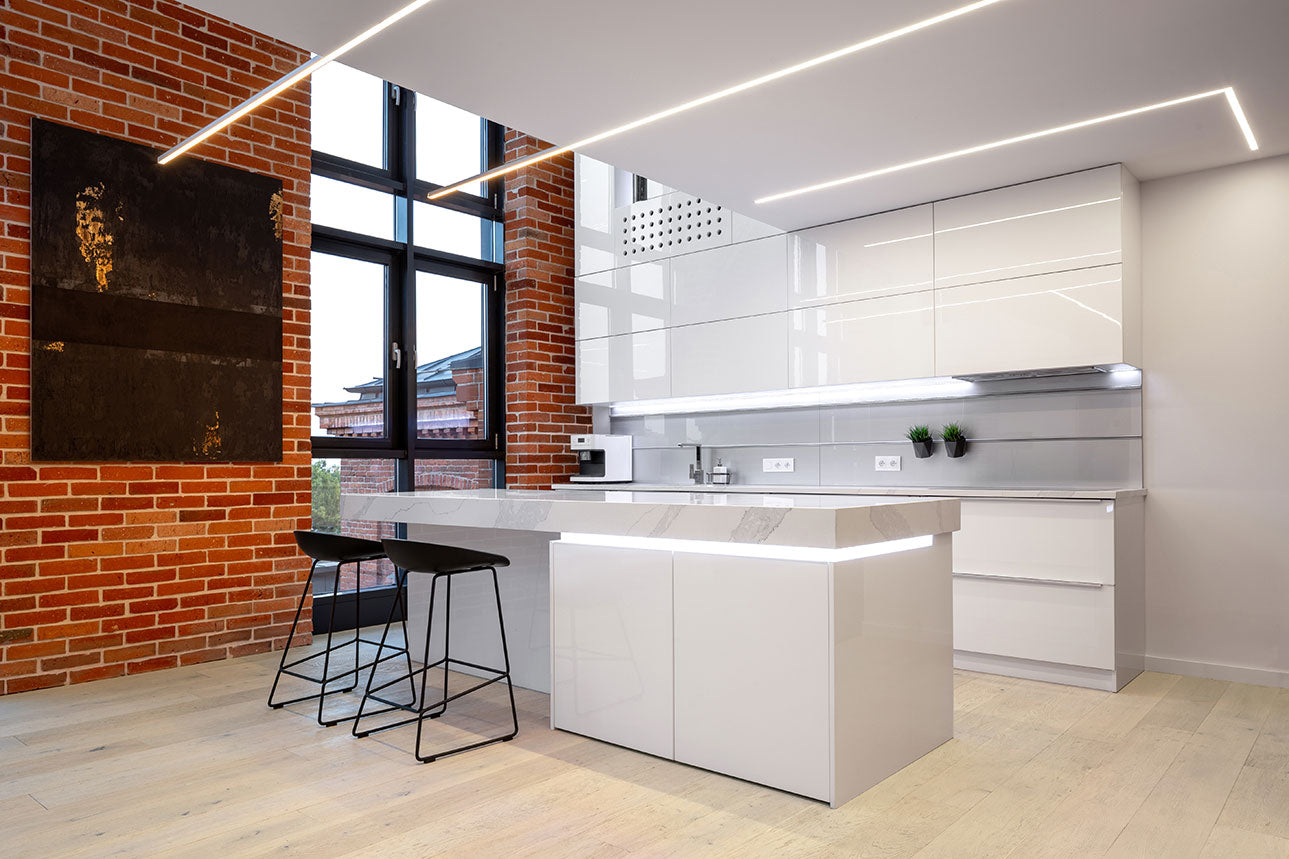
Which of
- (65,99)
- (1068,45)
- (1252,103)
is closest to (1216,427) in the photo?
(1252,103)

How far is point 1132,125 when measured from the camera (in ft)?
11.5

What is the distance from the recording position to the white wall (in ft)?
12.8

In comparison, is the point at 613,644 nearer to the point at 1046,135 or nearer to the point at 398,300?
the point at 1046,135

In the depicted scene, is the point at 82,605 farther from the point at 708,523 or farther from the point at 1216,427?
the point at 1216,427

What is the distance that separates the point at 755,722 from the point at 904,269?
8.99ft

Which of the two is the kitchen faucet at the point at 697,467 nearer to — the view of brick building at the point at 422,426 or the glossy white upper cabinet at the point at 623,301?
the glossy white upper cabinet at the point at 623,301

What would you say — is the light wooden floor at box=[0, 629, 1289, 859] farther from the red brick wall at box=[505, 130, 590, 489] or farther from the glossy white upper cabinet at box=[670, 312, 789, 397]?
the red brick wall at box=[505, 130, 590, 489]

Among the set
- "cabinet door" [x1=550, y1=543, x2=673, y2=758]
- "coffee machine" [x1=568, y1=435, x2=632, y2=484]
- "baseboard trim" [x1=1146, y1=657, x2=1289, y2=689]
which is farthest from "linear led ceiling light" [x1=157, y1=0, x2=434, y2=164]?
"baseboard trim" [x1=1146, y1=657, x2=1289, y2=689]

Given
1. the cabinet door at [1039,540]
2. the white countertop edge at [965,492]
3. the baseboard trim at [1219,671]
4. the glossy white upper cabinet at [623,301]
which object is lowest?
the baseboard trim at [1219,671]

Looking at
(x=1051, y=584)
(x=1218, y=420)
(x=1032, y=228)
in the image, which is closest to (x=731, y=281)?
(x=1032, y=228)

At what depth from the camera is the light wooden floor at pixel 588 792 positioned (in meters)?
2.25

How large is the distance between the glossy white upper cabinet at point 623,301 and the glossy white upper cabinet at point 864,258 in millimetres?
999

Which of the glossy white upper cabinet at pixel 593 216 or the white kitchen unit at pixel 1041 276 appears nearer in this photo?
the white kitchen unit at pixel 1041 276

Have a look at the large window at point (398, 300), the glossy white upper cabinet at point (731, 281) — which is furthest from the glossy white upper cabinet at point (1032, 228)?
the large window at point (398, 300)
